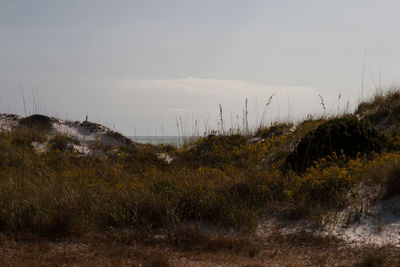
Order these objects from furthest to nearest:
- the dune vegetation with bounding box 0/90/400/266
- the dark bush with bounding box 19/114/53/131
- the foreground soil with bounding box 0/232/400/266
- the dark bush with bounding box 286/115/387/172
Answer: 1. the dark bush with bounding box 19/114/53/131
2. the dark bush with bounding box 286/115/387/172
3. the dune vegetation with bounding box 0/90/400/266
4. the foreground soil with bounding box 0/232/400/266

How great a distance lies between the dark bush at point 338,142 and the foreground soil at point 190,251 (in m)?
2.78

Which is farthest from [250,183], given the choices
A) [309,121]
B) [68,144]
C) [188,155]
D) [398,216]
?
[68,144]

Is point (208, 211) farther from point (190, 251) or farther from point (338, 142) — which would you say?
point (338, 142)

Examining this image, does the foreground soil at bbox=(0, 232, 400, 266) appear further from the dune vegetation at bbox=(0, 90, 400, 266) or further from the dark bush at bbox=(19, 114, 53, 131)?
the dark bush at bbox=(19, 114, 53, 131)

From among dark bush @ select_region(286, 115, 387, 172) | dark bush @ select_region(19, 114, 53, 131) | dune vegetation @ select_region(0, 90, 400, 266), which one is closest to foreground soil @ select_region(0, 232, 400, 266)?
dune vegetation @ select_region(0, 90, 400, 266)

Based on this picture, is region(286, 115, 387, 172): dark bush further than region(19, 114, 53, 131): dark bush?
No

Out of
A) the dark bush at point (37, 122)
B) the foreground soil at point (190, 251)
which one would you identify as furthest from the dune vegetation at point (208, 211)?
the dark bush at point (37, 122)

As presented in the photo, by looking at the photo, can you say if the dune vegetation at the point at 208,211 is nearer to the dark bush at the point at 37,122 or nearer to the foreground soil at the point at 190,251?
the foreground soil at the point at 190,251

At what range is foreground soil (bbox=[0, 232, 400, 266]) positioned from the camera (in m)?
3.86

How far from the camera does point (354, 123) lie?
7383 millimetres

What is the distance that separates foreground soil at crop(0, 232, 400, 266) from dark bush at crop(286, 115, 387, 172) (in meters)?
2.78

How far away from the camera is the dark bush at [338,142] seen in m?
7.15

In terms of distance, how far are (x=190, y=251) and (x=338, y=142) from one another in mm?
4503

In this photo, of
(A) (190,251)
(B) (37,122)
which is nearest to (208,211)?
(A) (190,251)
